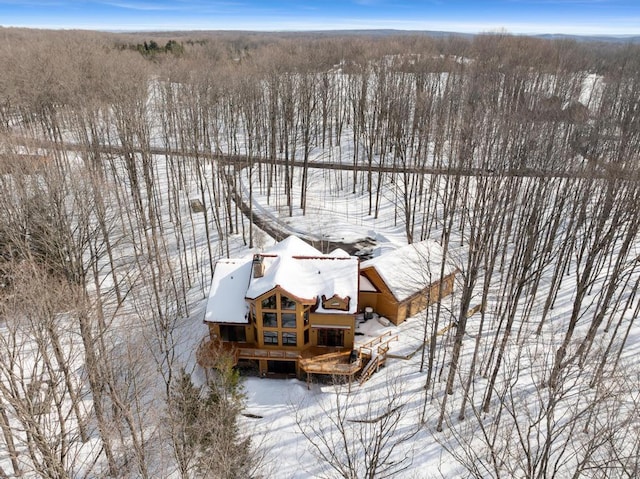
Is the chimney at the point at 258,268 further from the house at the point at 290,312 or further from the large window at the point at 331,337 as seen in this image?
the large window at the point at 331,337

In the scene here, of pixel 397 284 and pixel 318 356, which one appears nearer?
pixel 318 356

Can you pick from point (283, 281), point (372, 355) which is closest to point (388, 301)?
point (372, 355)

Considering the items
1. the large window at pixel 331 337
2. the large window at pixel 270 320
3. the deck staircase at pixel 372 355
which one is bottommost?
the deck staircase at pixel 372 355

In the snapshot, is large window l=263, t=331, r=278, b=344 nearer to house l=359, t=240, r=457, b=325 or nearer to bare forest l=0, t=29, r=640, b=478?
bare forest l=0, t=29, r=640, b=478

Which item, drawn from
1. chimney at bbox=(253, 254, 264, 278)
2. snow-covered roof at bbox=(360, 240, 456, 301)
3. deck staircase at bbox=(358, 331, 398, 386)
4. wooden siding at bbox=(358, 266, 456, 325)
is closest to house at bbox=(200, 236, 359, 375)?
chimney at bbox=(253, 254, 264, 278)

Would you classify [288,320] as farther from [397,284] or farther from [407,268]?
[407,268]

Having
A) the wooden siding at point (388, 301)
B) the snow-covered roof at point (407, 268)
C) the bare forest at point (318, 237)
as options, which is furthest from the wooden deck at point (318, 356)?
the snow-covered roof at point (407, 268)
